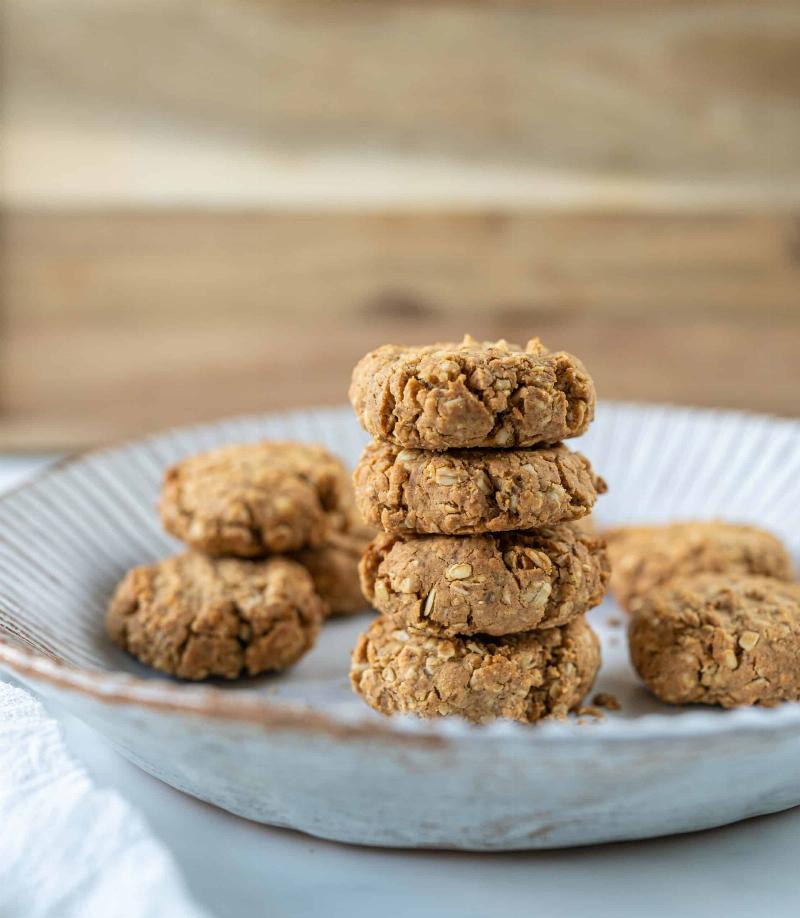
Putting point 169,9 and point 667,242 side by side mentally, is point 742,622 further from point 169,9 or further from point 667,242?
point 169,9

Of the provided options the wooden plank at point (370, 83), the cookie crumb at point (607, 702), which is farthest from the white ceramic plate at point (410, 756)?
the wooden plank at point (370, 83)

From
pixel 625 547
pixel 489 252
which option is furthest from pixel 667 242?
pixel 625 547

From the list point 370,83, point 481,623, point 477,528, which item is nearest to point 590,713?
point 481,623

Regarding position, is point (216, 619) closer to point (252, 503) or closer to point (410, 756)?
point (252, 503)

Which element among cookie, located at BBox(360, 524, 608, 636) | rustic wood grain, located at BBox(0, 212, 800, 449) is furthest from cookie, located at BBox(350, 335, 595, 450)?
rustic wood grain, located at BBox(0, 212, 800, 449)

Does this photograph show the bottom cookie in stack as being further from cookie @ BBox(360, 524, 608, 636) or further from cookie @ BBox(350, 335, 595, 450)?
cookie @ BBox(350, 335, 595, 450)

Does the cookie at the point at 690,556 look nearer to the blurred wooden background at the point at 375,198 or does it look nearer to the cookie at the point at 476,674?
the cookie at the point at 476,674
